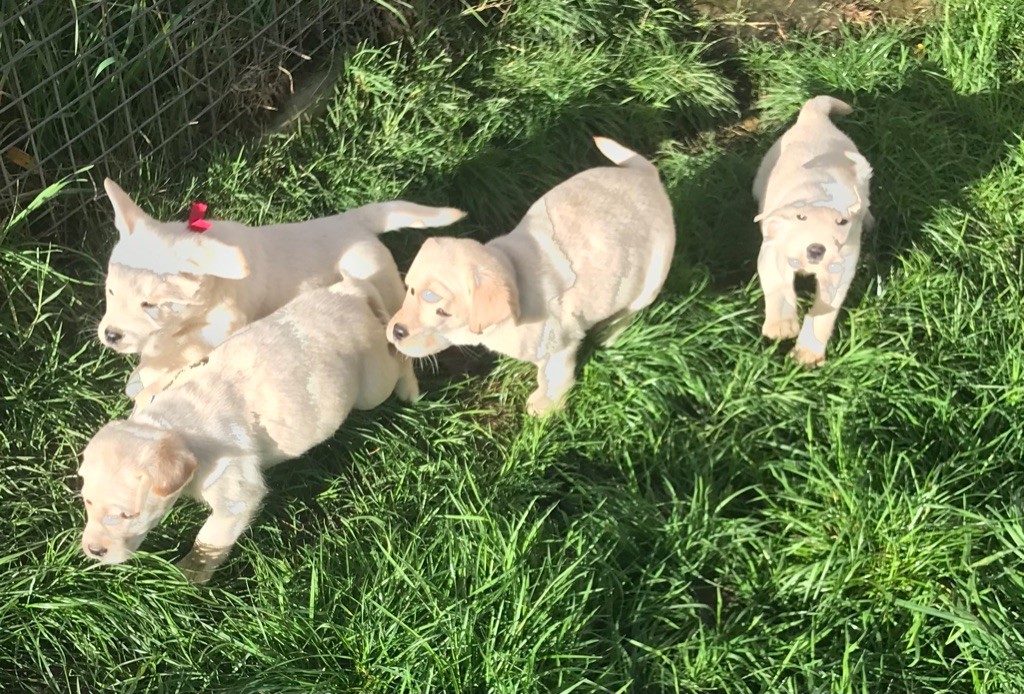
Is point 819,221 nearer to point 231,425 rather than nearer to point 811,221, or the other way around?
point 811,221

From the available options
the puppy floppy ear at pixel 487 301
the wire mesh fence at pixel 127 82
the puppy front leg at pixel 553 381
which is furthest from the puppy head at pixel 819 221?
the wire mesh fence at pixel 127 82

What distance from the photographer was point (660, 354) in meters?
4.14

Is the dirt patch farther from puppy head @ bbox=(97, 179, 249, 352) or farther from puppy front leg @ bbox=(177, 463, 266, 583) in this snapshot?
puppy front leg @ bbox=(177, 463, 266, 583)

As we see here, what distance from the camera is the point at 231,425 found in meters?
3.27

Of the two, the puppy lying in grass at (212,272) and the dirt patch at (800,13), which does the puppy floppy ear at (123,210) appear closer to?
the puppy lying in grass at (212,272)

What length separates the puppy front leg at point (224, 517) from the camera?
10.8 ft

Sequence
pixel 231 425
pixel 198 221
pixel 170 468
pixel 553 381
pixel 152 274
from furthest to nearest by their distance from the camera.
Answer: pixel 553 381 < pixel 198 221 < pixel 152 274 < pixel 231 425 < pixel 170 468

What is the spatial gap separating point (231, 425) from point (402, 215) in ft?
3.78

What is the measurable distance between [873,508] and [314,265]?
2.36 meters

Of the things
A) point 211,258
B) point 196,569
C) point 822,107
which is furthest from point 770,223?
point 196,569

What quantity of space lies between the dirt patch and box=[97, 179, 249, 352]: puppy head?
12.6 ft

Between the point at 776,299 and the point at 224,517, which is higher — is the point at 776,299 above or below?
below

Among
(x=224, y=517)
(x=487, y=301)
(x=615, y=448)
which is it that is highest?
(x=487, y=301)

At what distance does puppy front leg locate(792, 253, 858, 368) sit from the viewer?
394 centimetres
